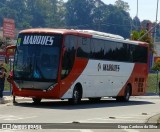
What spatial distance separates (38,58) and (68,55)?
140cm

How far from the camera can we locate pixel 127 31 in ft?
566

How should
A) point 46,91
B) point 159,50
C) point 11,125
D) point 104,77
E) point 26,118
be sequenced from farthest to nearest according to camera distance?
point 159,50
point 104,77
point 46,91
point 26,118
point 11,125

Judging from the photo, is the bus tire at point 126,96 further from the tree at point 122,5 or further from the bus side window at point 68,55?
the tree at point 122,5

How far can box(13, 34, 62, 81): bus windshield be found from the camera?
2449 centimetres

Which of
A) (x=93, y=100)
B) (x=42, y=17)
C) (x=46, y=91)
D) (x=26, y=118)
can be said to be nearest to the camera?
(x=26, y=118)

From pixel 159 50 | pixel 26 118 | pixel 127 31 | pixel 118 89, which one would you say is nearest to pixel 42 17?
pixel 127 31

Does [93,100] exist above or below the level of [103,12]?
below

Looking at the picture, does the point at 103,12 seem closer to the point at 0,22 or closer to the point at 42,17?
the point at 42,17

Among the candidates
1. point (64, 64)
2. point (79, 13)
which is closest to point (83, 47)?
point (64, 64)

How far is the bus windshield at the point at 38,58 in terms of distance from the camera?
2449 cm

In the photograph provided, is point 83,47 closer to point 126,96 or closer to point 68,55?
point 68,55

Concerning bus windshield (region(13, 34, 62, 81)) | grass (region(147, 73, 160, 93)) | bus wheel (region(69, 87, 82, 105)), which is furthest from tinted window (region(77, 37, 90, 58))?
grass (region(147, 73, 160, 93))

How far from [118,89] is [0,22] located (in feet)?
498

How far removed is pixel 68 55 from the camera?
25156mm
